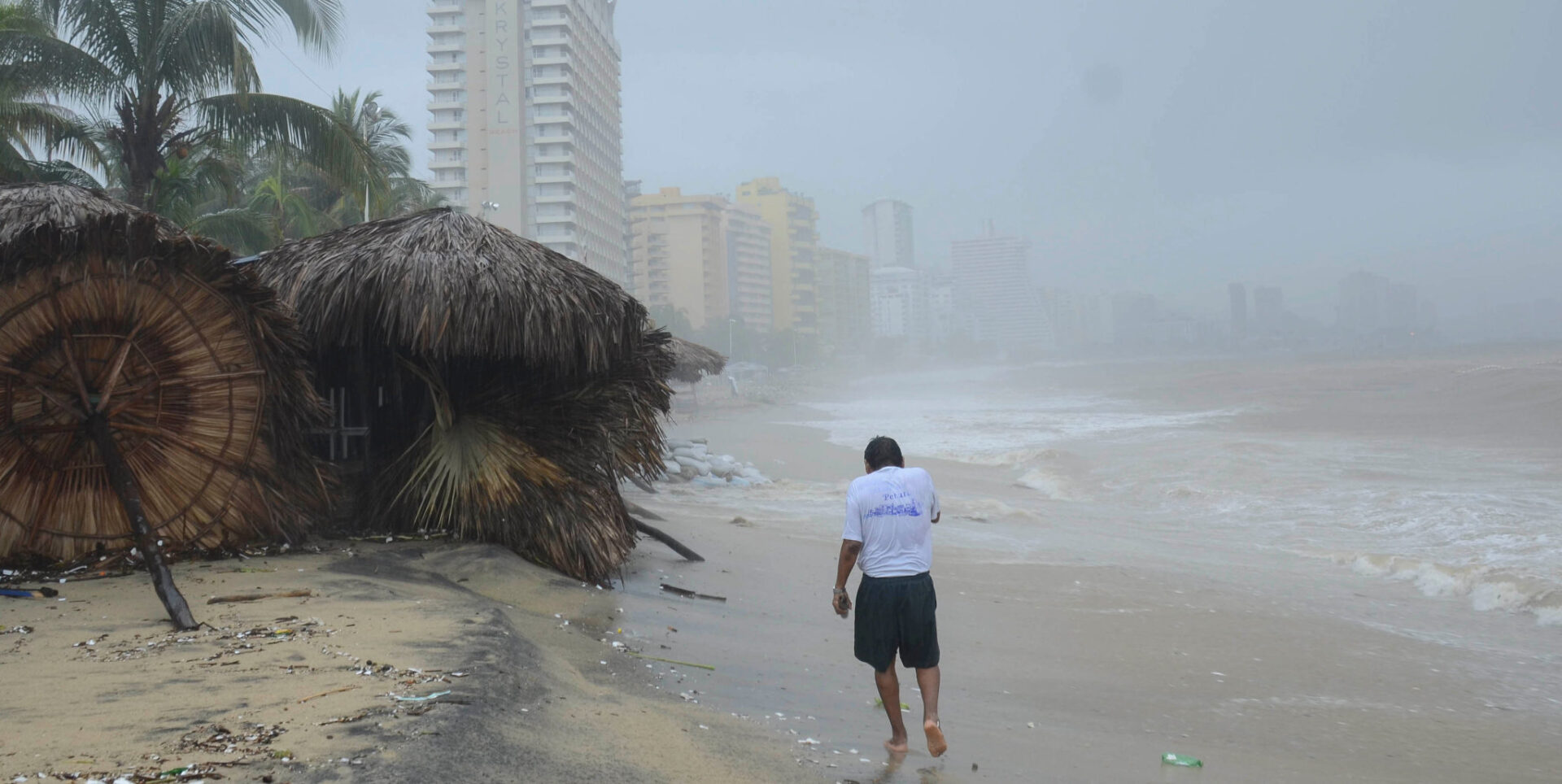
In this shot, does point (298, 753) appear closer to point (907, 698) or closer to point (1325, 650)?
point (907, 698)

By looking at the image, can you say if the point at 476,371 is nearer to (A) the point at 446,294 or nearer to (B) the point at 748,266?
(A) the point at 446,294

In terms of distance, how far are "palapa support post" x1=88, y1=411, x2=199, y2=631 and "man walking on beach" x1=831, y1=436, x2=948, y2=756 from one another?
3180mm

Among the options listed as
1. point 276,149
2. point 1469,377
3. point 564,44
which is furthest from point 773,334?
point 276,149

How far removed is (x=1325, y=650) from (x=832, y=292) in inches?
6646

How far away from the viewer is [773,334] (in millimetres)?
126562

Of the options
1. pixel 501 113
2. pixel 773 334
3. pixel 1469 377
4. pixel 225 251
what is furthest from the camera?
pixel 773 334

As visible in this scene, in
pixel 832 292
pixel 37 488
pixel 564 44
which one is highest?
pixel 564 44

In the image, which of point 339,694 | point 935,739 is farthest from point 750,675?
point 339,694

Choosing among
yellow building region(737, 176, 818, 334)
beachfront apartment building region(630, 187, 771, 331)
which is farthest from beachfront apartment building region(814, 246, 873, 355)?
beachfront apartment building region(630, 187, 771, 331)

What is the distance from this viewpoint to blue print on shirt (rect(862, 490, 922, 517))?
4906 mm

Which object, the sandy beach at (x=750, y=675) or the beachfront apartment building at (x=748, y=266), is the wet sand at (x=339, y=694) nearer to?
the sandy beach at (x=750, y=675)

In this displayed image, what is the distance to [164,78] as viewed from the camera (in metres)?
11.6

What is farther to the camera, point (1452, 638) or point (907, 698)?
point (1452, 638)

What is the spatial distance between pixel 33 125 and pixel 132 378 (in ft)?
26.8
